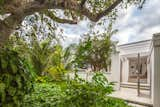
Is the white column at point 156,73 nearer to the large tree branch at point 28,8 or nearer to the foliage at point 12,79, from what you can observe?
the large tree branch at point 28,8

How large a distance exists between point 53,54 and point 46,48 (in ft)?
2.06

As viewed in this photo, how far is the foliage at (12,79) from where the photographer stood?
513cm

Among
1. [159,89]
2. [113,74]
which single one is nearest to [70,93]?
[159,89]

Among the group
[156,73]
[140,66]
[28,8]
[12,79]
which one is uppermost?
[28,8]

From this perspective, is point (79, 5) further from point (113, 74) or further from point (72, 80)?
point (113, 74)

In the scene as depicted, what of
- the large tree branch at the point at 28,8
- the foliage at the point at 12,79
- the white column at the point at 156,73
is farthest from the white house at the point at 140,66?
the large tree branch at the point at 28,8

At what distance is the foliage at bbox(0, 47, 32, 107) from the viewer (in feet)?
16.8

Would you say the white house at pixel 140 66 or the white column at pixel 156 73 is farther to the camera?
the white house at pixel 140 66

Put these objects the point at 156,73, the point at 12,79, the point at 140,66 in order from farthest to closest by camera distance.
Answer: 1. the point at 140,66
2. the point at 156,73
3. the point at 12,79

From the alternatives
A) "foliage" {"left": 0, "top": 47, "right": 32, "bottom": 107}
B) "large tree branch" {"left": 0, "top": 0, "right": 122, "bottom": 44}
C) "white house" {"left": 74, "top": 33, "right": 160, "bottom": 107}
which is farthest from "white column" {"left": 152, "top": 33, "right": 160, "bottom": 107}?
"foliage" {"left": 0, "top": 47, "right": 32, "bottom": 107}

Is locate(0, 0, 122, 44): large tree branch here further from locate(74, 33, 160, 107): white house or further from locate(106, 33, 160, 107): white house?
locate(106, 33, 160, 107): white house

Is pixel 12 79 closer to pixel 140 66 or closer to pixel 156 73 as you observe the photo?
pixel 156 73

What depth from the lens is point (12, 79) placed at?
521 cm

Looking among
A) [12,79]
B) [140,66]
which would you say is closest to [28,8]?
[12,79]
